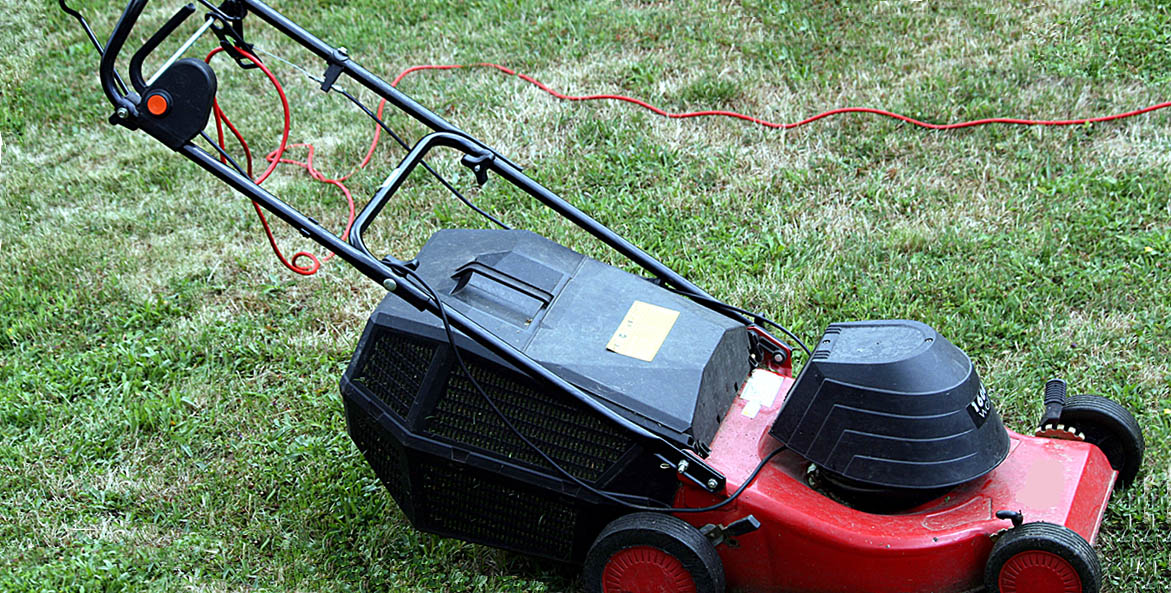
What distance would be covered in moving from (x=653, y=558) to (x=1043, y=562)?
72cm

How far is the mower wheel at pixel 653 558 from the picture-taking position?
2.07 meters

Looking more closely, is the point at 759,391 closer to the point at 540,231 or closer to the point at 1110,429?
the point at 1110,429

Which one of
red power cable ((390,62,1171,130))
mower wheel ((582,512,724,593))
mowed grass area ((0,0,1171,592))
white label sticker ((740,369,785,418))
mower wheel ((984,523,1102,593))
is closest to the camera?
mower wheel ((984,523,1102,593))

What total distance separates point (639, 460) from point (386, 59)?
3.16 metres

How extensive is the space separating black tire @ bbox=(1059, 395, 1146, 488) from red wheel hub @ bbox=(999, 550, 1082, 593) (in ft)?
1.69

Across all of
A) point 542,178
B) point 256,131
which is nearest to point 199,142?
point 256,131

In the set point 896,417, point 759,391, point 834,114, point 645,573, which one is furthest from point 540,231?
point 896,417

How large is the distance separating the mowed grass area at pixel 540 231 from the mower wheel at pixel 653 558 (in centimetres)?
30

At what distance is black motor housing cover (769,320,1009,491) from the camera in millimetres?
2016

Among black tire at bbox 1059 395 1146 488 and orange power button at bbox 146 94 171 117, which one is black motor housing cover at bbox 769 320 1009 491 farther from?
orange power button at bbox 146 94 171 117

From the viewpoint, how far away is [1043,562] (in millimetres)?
1956

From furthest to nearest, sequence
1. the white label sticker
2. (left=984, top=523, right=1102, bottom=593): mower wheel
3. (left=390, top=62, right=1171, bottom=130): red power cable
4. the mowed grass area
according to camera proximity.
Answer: (left=390, top=62, right=1171, bottom=130): red power cable < the mowed grass area < the white label sticker < (left=984, top=523, right=1102, bottom=593): mower wheel

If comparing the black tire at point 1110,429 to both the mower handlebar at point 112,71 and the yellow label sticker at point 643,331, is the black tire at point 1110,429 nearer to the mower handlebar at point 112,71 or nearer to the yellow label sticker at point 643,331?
the yellow label sticker at point 643,331

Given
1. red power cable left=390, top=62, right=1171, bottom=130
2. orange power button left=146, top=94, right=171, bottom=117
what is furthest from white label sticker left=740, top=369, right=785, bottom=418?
red power cable left=390, top=62, right=1171, bottom=130
